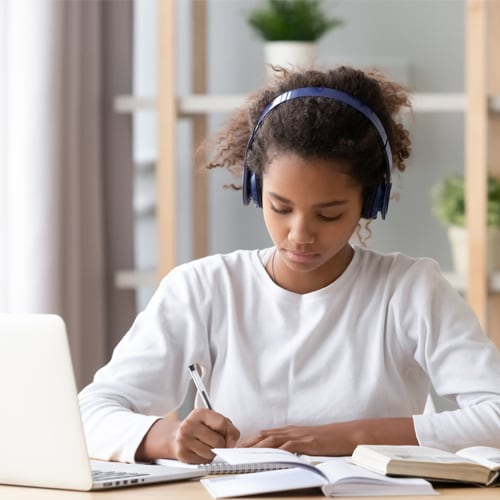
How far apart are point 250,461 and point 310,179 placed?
44 centimetres

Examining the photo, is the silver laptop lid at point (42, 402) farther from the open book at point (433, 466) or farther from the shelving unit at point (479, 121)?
the shelving unit at point (479, 121)

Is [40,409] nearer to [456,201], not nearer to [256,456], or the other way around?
[256,456]

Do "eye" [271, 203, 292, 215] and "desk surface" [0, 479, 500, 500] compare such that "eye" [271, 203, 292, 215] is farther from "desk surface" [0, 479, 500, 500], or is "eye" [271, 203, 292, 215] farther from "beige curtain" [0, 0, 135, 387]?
"beige curtain" [0, 0, 135, 387]

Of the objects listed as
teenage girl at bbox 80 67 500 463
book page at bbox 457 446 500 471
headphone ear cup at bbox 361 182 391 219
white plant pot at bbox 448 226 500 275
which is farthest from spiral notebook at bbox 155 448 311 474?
white plant pot at bbox 448 226 500 275

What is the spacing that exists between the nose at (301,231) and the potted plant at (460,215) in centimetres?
143

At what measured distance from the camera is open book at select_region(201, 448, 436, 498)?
1.25m

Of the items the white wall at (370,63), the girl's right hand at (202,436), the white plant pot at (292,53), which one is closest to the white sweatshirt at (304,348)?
the girl's right hand at (202,436)

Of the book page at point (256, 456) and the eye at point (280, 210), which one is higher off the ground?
the eye at point (280, 210)

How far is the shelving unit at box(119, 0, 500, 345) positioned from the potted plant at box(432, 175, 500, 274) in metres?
0.05

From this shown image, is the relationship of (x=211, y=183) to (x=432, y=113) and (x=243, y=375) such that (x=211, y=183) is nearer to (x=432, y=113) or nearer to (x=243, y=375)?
(x=432, y=113)

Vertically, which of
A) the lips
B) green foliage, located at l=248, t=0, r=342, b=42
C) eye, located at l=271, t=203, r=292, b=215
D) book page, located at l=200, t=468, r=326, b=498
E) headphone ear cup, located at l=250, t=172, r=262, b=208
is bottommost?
book page, located at l=200, t=468, r=326, b=498

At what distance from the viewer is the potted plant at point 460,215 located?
2.89m

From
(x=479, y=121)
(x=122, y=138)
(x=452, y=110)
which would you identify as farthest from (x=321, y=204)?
(x=122, y=138)

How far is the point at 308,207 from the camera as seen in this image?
1543 mm
